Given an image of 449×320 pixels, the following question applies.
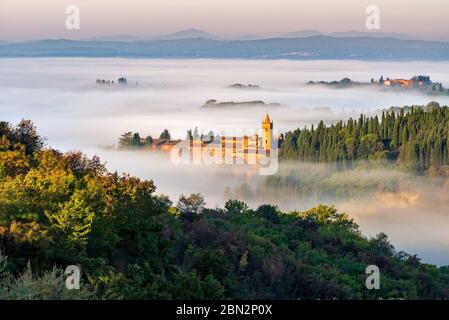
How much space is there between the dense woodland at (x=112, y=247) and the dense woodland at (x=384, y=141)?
256ft

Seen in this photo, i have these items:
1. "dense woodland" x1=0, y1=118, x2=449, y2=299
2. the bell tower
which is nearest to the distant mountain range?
the bell tower

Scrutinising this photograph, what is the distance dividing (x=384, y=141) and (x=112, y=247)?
104307 mm

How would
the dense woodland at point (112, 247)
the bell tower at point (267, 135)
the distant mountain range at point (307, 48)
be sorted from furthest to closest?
the bell tower at point (267, 135) < the distant mountain range at point (307, 48) < the dense woodland at point (112, 247)

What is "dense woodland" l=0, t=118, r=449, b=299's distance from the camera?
58.0ft

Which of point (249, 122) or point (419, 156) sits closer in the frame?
point (419, 156)

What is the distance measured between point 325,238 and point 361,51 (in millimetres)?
89181

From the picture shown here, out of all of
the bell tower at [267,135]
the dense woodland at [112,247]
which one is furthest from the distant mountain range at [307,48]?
the dense woodland at [112,247]

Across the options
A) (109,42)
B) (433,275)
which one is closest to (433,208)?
(109,42)

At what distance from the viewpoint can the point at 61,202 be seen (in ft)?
73.0

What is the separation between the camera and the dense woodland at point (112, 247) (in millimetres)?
17672

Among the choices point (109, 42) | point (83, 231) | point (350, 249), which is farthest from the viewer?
point (109, 42)

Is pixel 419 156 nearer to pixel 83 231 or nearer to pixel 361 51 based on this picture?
pixel 361 51

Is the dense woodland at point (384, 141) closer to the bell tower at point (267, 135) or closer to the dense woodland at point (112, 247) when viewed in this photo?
the bell tower at point (267, 135)

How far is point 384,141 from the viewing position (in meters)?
124
